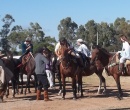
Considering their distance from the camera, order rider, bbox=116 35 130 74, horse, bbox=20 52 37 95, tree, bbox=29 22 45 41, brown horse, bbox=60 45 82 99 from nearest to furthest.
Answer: brown horse, bbox=60 45 82 99
rider, bbox=116 35 130 74
horse, bbox=20 52 37 95
tree, bbox=29 22 45 41

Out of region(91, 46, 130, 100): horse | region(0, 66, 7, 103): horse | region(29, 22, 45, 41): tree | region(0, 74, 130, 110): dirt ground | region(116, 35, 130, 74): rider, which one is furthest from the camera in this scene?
region(29, 22, 45, 41): tree

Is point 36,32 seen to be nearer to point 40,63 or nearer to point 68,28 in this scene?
point 68,28

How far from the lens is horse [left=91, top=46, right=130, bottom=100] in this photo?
53.5ft

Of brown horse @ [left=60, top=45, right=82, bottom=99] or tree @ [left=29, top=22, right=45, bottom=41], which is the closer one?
brown horse @ [left=60, top=45, right=82, bottom=99]

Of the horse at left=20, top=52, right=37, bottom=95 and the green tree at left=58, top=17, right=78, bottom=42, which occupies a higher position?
the green tree at left=58, top=17, right=78, bottom=42

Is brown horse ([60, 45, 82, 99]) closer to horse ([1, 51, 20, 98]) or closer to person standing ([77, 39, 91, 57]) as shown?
person standing ([77, 39, 91, 57])

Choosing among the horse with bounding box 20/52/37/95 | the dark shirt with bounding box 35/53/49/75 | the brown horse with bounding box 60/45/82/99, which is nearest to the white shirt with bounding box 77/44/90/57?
the brown horse with bounding box 60/45/82/99

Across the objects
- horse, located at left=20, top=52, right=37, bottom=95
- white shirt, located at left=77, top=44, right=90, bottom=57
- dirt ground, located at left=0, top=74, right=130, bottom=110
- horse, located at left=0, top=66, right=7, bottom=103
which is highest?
white shirt, located at left=77, top=44, right=90, bottom=57

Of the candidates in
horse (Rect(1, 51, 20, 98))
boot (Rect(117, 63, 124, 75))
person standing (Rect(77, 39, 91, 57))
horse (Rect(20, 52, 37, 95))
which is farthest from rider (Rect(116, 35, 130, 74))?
horse (Rect(1, 51, 20, 98))

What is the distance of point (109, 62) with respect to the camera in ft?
54.9

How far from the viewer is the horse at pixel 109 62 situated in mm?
16312

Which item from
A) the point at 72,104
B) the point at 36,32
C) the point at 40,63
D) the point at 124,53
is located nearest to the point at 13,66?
the point at 40,63

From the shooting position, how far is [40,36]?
81.9 m

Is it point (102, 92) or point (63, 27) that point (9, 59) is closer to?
point (102, 92)
